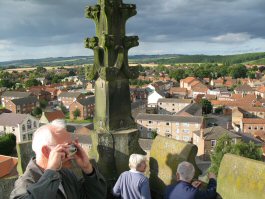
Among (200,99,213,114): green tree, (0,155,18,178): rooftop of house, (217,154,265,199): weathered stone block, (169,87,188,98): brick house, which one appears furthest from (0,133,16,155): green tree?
(169,87,188,98): brick house

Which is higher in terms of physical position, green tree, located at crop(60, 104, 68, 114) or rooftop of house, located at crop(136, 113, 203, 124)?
rooftop of house, located at crop(136, 113, 203, 124)

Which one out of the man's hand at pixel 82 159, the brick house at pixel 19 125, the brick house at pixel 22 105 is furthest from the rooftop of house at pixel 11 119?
the man's hand at pixel 82 159

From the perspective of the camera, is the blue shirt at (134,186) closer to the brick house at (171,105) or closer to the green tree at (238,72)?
the brick house at (171,105)

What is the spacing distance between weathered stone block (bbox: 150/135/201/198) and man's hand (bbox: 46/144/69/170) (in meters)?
2.34

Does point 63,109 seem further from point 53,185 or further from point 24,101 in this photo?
point 53,185

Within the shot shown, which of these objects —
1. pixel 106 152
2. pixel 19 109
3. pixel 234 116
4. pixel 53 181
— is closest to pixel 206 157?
pixel 234 116

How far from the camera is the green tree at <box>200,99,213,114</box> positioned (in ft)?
244

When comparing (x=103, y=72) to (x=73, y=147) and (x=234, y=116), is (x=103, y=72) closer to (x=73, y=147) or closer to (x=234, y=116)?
(x=73, y=147)

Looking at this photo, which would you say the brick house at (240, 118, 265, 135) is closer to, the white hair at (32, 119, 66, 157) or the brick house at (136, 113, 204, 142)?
the brick house at (136, 113, 204, 142)

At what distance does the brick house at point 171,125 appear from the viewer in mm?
51594

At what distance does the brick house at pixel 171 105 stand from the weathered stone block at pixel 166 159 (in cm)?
6944

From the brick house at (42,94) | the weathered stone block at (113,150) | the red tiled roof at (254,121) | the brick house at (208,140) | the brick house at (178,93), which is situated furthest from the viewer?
the brick house at (178,93)

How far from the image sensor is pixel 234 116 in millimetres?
59969

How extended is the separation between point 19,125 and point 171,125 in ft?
82.7
